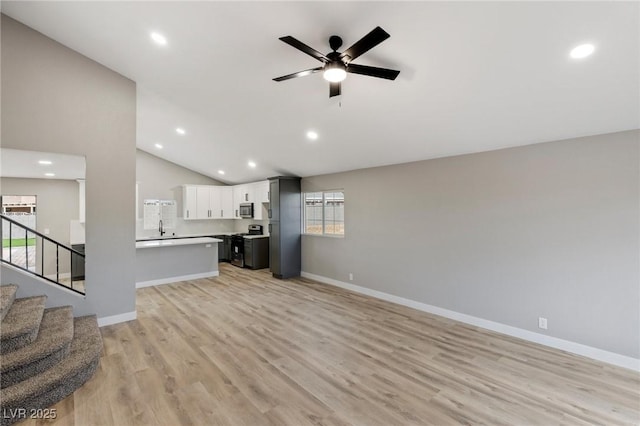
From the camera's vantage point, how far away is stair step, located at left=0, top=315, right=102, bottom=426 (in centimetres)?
221

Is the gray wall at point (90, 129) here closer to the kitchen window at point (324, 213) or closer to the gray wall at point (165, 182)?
the kitchen window at point (324, 213)

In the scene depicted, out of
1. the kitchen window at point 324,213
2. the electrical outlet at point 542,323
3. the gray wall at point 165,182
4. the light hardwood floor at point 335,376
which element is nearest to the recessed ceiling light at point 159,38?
the light hardwood floor at point 335,376

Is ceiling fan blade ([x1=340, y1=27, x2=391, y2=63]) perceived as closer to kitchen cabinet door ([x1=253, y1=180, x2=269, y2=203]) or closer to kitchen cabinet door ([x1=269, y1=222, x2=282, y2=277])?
kitchen cabinet door ([x1=269, y1=222, x2=282, y2=277])

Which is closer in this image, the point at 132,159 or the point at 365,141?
the point at 132,159

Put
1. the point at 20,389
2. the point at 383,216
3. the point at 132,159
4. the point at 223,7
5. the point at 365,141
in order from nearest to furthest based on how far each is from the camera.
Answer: the point at 20,389
the point at 223,7
the point at 132,159
the point at 365,141
the point at 383,216

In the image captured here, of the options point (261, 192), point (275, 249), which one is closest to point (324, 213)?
point (275, 249)

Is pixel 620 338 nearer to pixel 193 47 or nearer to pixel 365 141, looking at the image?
pixel 365 141

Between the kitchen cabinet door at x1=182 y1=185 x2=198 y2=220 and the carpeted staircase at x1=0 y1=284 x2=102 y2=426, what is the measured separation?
5.38m

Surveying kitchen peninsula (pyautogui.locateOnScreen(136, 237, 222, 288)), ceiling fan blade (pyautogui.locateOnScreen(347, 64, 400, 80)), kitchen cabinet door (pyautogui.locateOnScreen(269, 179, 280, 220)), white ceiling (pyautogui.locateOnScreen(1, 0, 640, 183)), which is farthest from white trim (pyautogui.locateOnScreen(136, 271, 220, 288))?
ceiling fan blade (pyautogui.locateOnScreen(347, 64, 400, 80))

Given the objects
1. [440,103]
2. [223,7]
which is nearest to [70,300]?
[223,7]

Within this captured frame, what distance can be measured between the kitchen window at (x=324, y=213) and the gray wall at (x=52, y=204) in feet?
18.8

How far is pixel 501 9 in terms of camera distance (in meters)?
2.08

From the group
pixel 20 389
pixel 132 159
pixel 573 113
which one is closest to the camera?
pixel 20 389

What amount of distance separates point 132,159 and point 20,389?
9.64 ft
